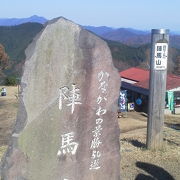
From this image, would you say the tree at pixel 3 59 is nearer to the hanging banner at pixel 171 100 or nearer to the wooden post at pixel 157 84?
the hanging banner at pixel 171 100

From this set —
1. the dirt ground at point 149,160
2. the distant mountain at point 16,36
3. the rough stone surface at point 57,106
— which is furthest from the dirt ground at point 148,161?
the distant mountain at point 16,36

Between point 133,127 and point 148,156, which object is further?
point 133,127

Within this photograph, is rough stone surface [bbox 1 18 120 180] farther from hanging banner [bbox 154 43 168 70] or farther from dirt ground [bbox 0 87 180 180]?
hanging banner [bbox 154 43 168 70]

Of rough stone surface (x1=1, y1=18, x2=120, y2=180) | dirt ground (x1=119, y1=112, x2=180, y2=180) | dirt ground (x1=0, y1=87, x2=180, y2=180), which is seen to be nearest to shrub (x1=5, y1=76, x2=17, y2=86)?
dirt ground (x1=0, y1=87, x2=180, y2=180)

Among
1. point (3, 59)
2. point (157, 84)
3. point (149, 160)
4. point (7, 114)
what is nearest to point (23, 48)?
point (3, 59)

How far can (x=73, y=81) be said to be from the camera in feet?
18.1

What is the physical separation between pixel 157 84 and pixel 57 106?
5.25 meters

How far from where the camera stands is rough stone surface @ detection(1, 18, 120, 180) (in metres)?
5.30

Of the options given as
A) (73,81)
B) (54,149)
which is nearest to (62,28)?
(73,81)

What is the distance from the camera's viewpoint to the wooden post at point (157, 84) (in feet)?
33.1

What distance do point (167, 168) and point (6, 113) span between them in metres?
15.2

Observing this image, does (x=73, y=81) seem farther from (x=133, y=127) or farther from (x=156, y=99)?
(x=133, y=127)

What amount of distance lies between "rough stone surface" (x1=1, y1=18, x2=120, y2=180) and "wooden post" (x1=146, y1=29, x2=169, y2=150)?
14.6 ft

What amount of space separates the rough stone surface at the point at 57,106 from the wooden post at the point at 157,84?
4.45 m
